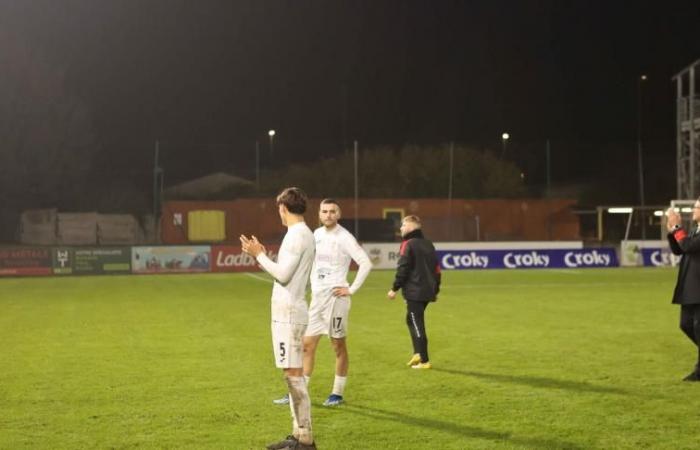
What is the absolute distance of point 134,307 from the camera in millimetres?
19875

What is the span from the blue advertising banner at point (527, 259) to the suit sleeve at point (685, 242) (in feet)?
80.3

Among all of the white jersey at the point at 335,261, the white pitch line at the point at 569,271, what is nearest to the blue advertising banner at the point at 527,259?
the white pitch line at the point at 569,271

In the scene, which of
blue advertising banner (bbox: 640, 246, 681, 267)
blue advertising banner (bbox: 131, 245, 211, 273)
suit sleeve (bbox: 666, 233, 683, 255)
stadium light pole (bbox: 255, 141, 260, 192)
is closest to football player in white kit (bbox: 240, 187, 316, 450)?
suit sleeve (bbox: 666, 233, 683, 255)

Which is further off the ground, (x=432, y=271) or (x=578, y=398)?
(x=432, y=271)

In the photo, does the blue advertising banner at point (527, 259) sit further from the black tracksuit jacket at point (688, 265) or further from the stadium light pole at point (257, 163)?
the black tracksuit jacket at point (688, 265)

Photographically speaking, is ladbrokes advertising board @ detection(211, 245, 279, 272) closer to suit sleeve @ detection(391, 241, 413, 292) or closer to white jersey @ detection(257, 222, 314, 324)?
suit sleeve @ detection(391, 241, 413, 292)

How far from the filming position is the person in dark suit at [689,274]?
993 cm

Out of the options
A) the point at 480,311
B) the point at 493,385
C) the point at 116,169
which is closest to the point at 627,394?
the point at 493,385

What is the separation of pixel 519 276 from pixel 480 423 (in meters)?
23.3

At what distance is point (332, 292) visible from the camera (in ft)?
29.8

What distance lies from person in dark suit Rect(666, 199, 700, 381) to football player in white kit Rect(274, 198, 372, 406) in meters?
3.62

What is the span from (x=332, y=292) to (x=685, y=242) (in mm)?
4108

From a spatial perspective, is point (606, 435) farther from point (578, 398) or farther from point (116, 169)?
point (116, 169)

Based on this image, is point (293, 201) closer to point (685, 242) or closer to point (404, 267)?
point (404, 267)
